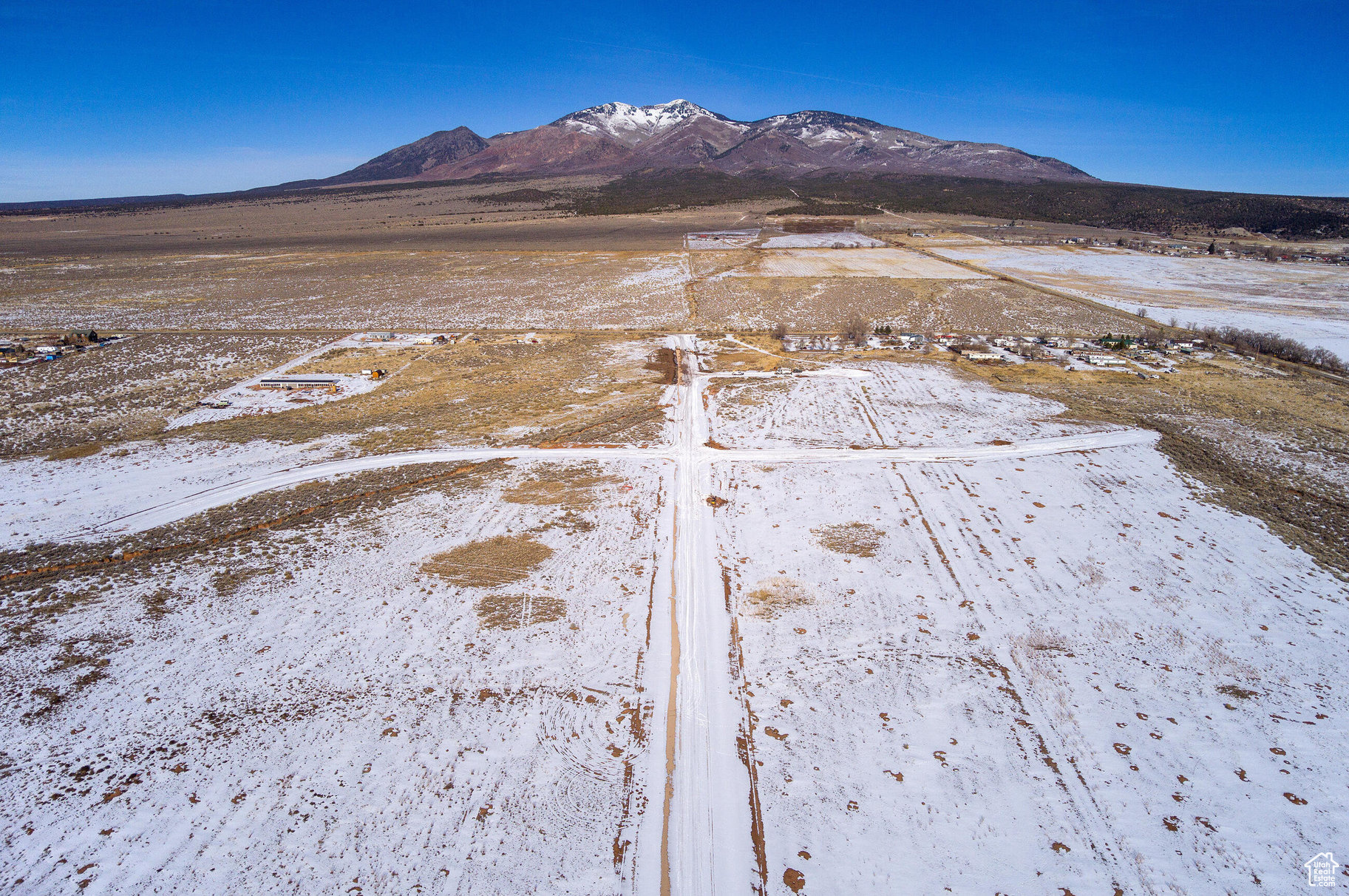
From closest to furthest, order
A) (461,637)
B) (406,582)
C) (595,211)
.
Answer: (461,637) < (406,582) < (595,211)

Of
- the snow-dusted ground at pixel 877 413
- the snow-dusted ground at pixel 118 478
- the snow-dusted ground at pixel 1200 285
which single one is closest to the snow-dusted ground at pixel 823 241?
the snow-dusted ground at pixel 1200 285

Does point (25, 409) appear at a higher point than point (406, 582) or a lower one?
higher

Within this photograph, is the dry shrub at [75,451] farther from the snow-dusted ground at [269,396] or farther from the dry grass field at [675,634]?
the snow-dusted ground at [269,396]

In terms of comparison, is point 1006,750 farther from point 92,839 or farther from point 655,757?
point 92,839

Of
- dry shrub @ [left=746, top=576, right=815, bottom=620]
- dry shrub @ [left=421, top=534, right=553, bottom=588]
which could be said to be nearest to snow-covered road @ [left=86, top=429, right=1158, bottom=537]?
dry shrub @ [left=421, top=534, right=553, bottom=588]

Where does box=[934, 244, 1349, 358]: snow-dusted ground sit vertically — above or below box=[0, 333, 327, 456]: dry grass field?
above

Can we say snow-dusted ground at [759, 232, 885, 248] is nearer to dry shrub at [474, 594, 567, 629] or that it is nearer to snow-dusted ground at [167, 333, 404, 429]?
snow-dusted ground at [167, 333, 404, 429]

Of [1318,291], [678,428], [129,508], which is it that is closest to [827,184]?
[1318,291]
